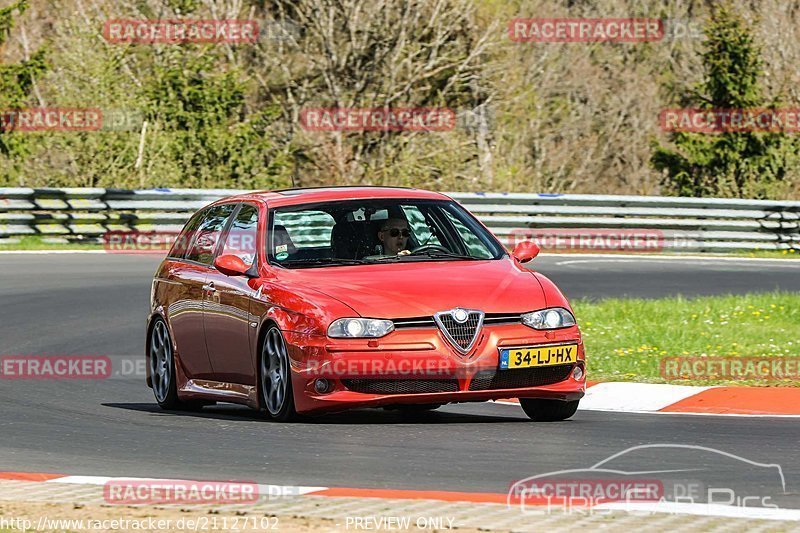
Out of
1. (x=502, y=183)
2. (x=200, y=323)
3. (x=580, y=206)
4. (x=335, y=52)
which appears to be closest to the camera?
(x=200, y=323)

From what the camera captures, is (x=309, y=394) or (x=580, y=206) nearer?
(x=309, y=394)

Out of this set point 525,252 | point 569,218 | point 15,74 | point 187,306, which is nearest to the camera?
point 525,252

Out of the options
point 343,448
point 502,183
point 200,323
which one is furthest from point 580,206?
point 343,448

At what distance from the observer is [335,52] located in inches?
1490

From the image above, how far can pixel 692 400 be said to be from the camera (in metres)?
11.3

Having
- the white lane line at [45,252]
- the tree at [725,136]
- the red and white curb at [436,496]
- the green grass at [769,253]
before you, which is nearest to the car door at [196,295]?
the red and white curb at [436,496]

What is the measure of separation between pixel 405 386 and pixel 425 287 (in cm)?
63

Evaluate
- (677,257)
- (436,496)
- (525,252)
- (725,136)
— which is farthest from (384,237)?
(725,136)

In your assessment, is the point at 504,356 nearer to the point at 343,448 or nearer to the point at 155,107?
the point at 343,448

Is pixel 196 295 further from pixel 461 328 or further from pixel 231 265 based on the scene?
pixel 461 328

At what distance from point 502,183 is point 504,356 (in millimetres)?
23078

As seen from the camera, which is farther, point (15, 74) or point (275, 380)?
point (15, 74)

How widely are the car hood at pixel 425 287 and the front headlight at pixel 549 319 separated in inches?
1.9

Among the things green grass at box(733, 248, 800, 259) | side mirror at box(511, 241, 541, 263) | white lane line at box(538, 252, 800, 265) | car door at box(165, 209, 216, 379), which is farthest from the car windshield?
green grass at box(733, 248, 800, 259)
